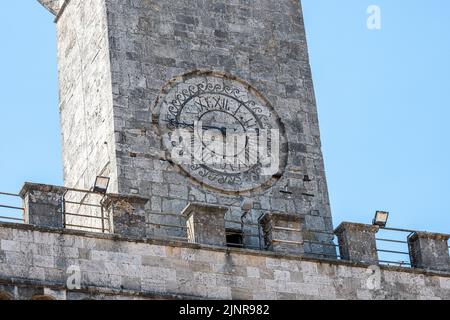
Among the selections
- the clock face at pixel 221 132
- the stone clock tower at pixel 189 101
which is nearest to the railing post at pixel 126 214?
the stone clock tower at pixel 189 101

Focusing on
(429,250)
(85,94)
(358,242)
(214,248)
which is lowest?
(214,248)

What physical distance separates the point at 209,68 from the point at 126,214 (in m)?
5.72

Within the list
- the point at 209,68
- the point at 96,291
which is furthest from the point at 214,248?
the point at 209,68

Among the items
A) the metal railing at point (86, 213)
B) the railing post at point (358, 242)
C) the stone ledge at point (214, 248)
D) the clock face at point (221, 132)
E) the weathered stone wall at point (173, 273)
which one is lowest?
the weathered stone wall at point (173, 273)

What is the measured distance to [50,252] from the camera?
126 ft

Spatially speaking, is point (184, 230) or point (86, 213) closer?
point (184, 230)

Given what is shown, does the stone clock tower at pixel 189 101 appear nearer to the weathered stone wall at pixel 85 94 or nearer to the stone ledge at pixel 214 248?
the weathered stone wall at pixel 85 94

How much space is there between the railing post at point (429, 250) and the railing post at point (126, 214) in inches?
240

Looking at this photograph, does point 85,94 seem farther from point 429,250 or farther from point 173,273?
point 429,250

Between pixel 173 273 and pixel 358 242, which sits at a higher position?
pixel 358 242

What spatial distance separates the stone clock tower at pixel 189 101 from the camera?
139 ft

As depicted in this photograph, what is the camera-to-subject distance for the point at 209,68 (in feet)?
145

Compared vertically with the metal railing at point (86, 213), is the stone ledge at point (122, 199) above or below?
below
